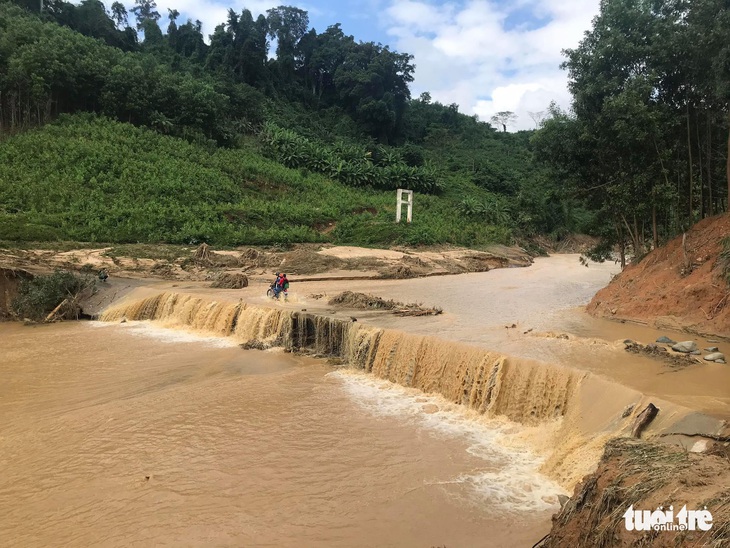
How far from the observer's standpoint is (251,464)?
6016mm

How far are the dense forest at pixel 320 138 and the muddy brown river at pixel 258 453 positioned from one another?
593cm

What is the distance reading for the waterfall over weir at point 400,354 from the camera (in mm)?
7391

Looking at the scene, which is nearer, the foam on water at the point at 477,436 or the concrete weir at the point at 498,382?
the foam on water at the point at 477,436

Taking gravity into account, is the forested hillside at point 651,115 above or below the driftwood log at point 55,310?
above

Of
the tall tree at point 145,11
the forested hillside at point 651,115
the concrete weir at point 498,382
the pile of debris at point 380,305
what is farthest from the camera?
the tall tree at point 145,11

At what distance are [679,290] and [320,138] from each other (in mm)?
46668

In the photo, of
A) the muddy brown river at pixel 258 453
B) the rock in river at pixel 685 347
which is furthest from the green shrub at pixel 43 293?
the rock in river at pixel 685 347

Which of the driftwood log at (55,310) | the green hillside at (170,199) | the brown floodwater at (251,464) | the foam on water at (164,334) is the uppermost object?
the green hillside at (170,199)

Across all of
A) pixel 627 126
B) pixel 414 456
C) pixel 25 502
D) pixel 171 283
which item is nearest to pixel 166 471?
pixel 25 502

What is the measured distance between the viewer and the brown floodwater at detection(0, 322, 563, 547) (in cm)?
477

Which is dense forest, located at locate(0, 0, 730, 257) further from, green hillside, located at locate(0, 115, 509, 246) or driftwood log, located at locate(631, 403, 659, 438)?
driftwood log, located at locate(631, 403, 659, 438)

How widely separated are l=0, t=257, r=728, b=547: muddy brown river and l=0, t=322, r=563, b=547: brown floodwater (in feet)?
0.07

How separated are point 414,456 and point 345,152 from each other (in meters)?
44.5

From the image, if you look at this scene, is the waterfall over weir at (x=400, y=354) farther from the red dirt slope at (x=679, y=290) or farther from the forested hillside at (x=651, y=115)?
the forested hillside at (x=651, y=115)
